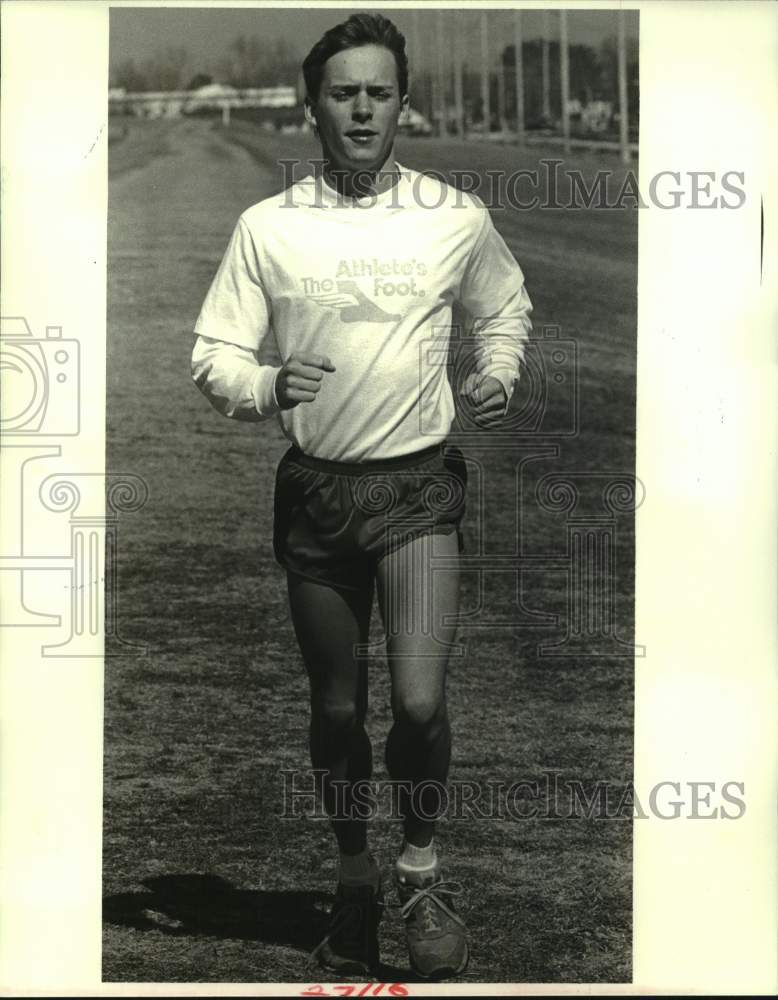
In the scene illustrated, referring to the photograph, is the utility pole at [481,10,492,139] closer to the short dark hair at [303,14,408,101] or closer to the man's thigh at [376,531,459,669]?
the short dark hair at [303,14,408,101]

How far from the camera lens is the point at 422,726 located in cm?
550

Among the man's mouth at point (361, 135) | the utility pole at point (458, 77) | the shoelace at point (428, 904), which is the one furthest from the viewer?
the utility pole at point (458, 77)

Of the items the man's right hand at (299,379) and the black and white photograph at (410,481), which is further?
the black and white photograph at (410,481)

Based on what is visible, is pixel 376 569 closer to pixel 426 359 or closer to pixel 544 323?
pixel 426 359

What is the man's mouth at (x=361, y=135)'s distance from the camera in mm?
5531

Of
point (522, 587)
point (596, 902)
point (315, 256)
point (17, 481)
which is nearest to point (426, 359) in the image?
point (315, 256)

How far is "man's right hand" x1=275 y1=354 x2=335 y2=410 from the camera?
17.4 feet

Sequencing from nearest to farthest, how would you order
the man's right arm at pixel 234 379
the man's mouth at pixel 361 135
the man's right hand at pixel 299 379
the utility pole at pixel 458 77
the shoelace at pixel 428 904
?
the man's right hand at pixel 299 379, the man's right arm at pixel 234 379, the man's mouth at pixel 361 135, the shoelace at pixel 428 904, the utility pole at pixel 458 77

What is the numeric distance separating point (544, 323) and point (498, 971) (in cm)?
183

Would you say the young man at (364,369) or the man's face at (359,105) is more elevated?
the man's face at (359,105)

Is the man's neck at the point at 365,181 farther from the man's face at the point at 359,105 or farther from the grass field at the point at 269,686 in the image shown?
the grass field at the point at 269,686

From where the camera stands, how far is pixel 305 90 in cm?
572

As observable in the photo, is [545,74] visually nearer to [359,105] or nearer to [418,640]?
[359,105]

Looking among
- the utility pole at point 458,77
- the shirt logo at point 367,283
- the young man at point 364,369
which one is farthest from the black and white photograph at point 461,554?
the shirt logo at point 367,283
